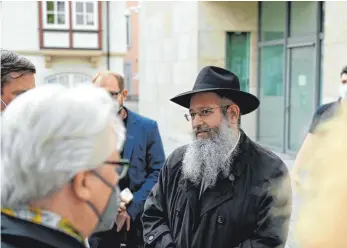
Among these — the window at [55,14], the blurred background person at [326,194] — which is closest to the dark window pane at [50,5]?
the window at [55,14]

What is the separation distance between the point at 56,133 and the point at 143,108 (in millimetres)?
14782

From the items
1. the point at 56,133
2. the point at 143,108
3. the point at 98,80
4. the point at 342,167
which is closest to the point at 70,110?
the point at 56,133

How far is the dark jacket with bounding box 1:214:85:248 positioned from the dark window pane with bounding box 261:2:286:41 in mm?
10238

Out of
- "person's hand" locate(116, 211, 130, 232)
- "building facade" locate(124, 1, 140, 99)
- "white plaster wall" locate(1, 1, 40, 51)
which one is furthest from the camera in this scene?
"building facade" locate(124, 1, 140, 99)

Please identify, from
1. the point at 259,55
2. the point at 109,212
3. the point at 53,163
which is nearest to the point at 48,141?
the point at 53,163

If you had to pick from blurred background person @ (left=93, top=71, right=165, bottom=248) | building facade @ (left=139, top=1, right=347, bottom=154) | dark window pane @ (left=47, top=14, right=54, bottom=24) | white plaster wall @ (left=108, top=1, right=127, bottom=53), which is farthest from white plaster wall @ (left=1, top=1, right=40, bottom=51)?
blurred background person @ (left=93, top=71, right=165, bottom=248)

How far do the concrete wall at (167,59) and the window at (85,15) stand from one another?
817 cm

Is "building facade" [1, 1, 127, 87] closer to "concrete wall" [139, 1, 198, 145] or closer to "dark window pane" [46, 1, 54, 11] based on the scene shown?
"dark window pane" [46, 1, 54, 11]

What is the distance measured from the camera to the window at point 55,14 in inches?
902

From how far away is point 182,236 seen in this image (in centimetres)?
254

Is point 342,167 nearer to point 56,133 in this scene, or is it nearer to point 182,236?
point 56,133

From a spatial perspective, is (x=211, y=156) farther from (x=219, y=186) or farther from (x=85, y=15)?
(x=85, y=15)

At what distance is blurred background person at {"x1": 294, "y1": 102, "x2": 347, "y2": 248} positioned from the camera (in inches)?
39.3

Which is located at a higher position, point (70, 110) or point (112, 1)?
point (112, 1)
